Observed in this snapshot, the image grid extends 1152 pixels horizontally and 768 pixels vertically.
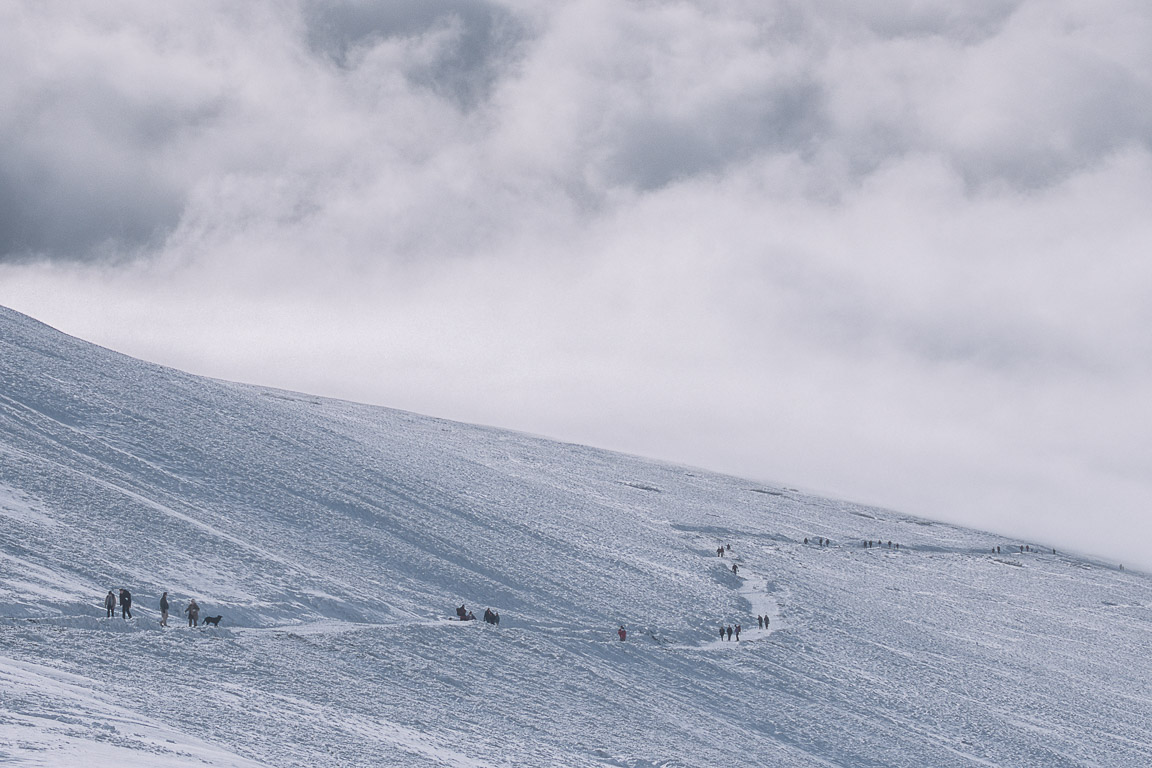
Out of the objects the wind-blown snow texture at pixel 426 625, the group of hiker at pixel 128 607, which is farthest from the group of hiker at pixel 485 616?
the group of hiker at pixel 128 607

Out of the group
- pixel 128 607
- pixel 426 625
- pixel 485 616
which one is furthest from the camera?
pixel 485 616

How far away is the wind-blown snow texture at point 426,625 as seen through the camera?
2089 cm

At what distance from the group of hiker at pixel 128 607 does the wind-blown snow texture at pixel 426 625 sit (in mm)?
498

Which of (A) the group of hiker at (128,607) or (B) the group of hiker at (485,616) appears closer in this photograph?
(A) the group of hiker at (128,607)

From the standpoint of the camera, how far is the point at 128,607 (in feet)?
79.5

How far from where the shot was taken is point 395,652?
2772 cm

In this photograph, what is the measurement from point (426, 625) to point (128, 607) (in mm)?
9181

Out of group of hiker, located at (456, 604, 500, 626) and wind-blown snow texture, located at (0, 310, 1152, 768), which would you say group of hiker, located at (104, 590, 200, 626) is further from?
group of hiker, located at (456, 604, 500, 626)

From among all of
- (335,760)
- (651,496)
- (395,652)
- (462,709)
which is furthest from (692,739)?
(651,496)

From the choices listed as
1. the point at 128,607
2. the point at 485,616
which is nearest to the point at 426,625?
the point at 485,616

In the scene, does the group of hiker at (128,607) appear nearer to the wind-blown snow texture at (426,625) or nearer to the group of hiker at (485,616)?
the wind-blown snow texture at (426,625)

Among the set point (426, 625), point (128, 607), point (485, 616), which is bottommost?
point (426, 625)

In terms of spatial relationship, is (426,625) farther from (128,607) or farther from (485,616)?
(128,607)

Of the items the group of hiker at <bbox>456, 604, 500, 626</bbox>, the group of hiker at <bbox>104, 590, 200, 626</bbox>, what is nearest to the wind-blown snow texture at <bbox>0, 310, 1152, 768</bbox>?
the group of hiker at <bbox>104, 590, 200, 626</bbox>
